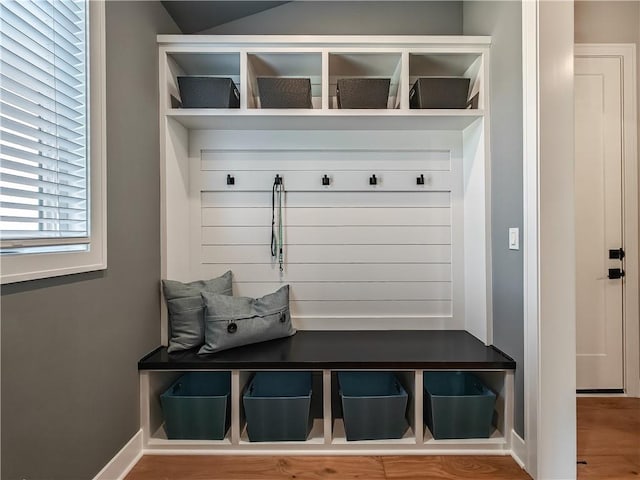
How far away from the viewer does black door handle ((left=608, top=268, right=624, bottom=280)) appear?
2.44 metres

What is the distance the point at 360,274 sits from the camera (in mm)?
2461

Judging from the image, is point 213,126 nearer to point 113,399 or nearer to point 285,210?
point 285,210

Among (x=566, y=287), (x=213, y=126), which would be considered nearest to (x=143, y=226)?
(x=213, y=126)

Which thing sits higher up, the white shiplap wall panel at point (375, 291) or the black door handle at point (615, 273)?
the black door handle at point (615, 273)

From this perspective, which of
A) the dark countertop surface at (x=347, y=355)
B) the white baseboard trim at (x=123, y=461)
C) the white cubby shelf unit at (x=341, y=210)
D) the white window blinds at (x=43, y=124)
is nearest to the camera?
the white window blinds at (x=43, y=124)

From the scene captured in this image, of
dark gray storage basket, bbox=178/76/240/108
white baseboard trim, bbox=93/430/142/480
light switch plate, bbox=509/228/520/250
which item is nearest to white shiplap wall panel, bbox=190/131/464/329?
dark gray storage basket, bbox=178/76/240/108

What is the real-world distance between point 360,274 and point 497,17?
1675mm

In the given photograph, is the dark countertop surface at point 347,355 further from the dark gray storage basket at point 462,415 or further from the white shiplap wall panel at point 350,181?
the white shiplap wall panel at point 350,181

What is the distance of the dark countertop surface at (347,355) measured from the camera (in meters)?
1.84

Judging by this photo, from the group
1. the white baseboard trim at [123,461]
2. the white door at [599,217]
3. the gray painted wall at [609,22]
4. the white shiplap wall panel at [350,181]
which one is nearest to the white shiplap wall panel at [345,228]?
the white shiplap wall panel at [350,181]

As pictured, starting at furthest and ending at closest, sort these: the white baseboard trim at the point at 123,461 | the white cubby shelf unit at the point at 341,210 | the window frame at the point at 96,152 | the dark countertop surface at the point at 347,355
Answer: the white cubby shelf unit at the point at 341,210 → the dark countertop surface at the point at 347,355 → the white baseboard trim at the point at 123,461 → the window frame at the point at 96,152

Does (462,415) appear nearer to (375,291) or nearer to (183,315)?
(375,291)

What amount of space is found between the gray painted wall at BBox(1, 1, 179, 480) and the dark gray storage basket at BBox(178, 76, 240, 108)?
17 centimetres

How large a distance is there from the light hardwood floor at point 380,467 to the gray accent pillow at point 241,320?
55 centimetres
